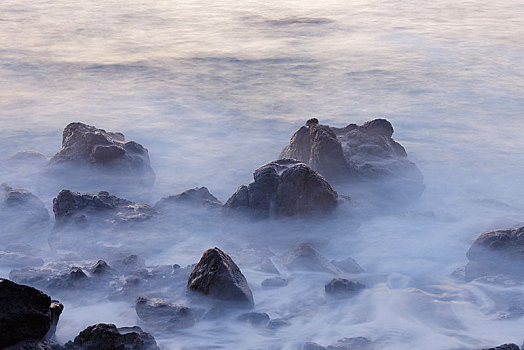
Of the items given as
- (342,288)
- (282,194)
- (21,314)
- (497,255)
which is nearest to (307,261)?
(342,288)

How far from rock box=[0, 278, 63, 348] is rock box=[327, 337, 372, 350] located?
190 centimetres

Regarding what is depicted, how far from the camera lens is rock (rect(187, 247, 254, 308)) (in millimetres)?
4832

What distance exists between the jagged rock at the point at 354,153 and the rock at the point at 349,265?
5.09ft

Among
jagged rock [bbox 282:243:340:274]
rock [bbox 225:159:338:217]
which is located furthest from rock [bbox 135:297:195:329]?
rock [bbox 225:159:338:217]

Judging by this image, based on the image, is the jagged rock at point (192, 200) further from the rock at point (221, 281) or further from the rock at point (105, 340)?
the rock at point (105, 340)

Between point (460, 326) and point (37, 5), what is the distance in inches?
680

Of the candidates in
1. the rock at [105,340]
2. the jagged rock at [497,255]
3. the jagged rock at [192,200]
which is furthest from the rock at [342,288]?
the jagged rock at [192,200]

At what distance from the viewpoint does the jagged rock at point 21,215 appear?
6.21 m

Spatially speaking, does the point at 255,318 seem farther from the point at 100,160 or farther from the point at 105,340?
the point at 100,160

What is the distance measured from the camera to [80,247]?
5906 mm

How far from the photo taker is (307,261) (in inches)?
219

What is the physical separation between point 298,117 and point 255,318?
5586 mm

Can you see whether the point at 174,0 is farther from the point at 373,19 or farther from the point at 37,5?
the point at 373,19

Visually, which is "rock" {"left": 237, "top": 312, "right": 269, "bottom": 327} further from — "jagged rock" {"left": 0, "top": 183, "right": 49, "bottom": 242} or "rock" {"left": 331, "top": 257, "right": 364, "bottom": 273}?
"jagged rock" {"left": 0, "top": 183, "right": 49, "bottom": 242}
